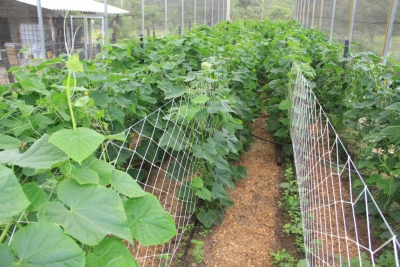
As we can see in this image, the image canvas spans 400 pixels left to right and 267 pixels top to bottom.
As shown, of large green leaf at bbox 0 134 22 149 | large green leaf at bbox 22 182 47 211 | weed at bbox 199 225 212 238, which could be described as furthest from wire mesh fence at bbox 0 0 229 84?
weed at bbox 199 225 212 238

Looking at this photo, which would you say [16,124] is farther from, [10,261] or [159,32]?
[159,32]

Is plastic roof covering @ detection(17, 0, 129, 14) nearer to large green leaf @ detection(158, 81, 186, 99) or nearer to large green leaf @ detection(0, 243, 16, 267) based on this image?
large green leaf @ detection(158, 81, 186, 99)

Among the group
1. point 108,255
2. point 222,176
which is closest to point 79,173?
point 108,255

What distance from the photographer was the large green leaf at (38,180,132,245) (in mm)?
861

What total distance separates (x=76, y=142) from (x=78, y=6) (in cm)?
500

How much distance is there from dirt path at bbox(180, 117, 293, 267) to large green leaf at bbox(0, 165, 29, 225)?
75.2 inches

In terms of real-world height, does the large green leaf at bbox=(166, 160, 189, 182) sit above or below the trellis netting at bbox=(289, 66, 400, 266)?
above

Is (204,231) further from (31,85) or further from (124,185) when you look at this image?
(124,185)

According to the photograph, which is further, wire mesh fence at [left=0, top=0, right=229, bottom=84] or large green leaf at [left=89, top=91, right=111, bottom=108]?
wire mesh fence at [left=0, top=0, right=229, bottom=84]

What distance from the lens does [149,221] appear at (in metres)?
1.09

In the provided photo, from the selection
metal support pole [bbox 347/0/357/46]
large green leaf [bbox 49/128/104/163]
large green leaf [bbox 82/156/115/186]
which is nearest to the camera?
large green leaf [bbox 49/128/104/163]

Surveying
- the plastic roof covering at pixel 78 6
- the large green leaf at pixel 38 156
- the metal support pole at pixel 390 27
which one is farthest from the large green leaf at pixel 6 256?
the metal support pole at pixel 390 27

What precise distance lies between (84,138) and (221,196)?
1.83 m

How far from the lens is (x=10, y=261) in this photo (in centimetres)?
72
